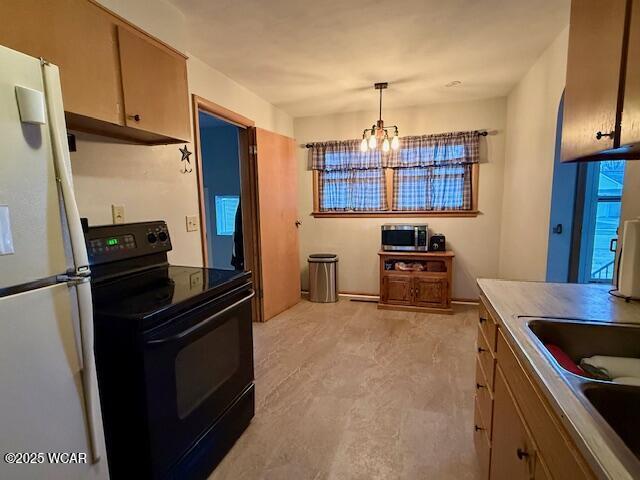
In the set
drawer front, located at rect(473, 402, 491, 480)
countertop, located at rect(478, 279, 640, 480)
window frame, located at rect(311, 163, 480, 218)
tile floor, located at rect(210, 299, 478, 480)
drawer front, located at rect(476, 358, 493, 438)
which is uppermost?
Result: window frame, located at rect(311, 163, 480, 218)

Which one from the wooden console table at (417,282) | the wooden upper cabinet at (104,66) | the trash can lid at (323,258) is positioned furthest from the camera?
the trash can lid at (323,258)

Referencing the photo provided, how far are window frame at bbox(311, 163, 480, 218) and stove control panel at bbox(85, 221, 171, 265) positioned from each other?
2609mm

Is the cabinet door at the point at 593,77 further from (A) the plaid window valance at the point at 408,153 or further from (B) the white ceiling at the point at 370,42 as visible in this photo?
(A) the plaid window valance at the point at 408,153

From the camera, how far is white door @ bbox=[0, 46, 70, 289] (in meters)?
0.75

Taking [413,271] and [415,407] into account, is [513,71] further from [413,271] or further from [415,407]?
[415,407]

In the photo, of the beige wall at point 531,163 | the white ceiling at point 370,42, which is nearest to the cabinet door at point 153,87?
the white ceiling at point 370,42

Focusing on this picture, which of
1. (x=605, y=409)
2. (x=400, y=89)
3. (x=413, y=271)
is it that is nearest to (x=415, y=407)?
(x=605, y=409)

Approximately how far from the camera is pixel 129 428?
3.94ft

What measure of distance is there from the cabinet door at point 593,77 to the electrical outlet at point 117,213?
2.18m

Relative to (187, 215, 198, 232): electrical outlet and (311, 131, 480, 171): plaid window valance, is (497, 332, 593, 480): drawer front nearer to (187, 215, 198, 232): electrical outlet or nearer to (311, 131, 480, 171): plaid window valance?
(187, 215, 198, 232): electrical outlet

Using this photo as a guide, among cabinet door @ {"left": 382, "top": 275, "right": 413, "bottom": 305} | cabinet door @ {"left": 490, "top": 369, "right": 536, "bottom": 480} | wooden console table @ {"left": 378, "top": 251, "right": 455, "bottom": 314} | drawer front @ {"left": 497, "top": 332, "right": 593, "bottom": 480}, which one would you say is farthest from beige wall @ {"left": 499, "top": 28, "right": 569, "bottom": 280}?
drawer front @ {"left": 497, "top": 332, "right": 593, "bottom": 480}

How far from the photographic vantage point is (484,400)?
145 centimetres

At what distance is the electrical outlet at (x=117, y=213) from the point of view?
179 centimetres

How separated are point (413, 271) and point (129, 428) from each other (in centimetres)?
319
